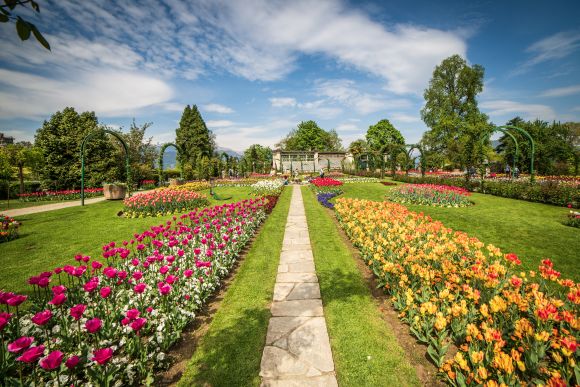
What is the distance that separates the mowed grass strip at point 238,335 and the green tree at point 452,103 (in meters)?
40.7

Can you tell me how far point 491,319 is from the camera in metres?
2.76

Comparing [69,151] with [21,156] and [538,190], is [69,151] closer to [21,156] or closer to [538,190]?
[21,156]

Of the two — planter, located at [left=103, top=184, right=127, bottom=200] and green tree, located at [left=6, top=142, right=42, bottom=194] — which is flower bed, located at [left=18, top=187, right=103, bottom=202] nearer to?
green tree, located at [left=6, top=142, right=42, bottom=194]

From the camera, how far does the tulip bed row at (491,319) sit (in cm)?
228

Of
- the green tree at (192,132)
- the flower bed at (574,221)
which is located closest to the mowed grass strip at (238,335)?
the flower bed at (574,221)

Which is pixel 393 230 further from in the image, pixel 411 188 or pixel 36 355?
pixel 411 188

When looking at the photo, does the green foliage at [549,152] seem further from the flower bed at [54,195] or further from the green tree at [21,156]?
the green tree at [21,156]

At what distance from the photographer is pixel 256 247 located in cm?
755

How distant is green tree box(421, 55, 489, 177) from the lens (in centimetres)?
3750

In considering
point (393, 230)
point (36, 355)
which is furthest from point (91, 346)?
point (393, 230)

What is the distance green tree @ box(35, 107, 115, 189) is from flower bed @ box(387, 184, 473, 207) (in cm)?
2641

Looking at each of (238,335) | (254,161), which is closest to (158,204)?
(238,335)

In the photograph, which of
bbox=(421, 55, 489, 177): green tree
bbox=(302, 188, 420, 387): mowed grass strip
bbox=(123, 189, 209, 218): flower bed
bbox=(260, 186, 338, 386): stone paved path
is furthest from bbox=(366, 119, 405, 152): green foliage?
bbox=(260, 186, 338, 386): stone paved path

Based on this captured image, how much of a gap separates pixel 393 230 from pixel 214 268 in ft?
13.8
